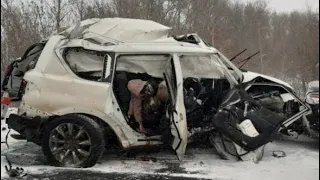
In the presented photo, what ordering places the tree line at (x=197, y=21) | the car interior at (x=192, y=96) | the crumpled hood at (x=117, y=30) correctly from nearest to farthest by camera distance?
the car interior at (x=192, y=96)
the crumpled hood at (x=117, y=30)
the tree line at (x=197, y=21)

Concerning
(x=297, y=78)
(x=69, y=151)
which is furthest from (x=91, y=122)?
(x=297, y=78)

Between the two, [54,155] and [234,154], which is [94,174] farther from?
[234,154]

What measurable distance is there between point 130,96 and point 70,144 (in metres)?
1.03

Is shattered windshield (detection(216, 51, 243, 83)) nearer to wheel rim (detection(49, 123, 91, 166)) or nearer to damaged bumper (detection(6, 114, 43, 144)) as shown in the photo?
wheel rim (detection(49, 123, 91, 166))

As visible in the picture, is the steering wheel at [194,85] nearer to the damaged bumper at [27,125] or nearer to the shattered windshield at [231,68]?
the shattered windshield at [231,68]

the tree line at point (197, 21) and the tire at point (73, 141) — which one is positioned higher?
the tree line at point (197, 21)

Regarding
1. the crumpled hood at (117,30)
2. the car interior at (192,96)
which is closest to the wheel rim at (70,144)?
the car interior at (192,96)

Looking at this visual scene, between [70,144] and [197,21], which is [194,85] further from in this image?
[70,144]

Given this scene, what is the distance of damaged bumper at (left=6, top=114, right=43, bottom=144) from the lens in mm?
5660

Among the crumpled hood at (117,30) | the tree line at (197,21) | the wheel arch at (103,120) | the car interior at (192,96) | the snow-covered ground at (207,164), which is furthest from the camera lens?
the tree line at (197,21)

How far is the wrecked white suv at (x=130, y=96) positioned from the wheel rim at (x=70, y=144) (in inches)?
0.5

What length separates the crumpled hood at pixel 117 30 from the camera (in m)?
6.01

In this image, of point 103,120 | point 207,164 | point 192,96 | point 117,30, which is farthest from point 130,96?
point 207,164

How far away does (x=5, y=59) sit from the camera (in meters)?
7.11
